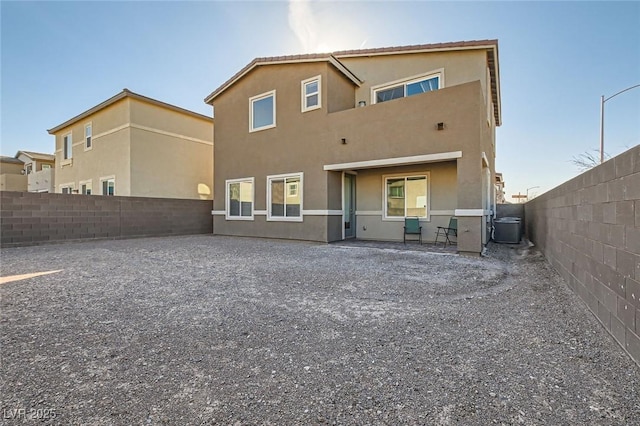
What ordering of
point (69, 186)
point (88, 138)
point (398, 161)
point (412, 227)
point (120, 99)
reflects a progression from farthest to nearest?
point (69, 186), point (88, 138), point (120, 99), point (412, 227), point (398, 161)

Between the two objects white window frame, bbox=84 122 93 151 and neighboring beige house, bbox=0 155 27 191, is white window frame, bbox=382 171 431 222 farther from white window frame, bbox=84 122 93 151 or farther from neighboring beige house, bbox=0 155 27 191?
neighboring beige house, bbox=0 155 27 191

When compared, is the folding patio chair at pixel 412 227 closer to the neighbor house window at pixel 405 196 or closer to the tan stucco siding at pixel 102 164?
the neighbor house window at pixel 405 196

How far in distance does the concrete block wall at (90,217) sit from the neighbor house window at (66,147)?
467 inches

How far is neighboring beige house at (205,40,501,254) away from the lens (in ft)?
25.9

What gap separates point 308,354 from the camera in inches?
96.7

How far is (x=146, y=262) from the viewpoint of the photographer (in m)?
6.71

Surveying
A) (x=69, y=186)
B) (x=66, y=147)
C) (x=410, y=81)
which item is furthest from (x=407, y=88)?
(x=66, y=147)

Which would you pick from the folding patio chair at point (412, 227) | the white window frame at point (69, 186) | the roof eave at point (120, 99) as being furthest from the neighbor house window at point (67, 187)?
the folding patio chair at point (412, 227)

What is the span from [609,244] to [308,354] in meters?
3.13

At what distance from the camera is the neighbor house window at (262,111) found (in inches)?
447

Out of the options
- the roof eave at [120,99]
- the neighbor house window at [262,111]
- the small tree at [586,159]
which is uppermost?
the roof eave at [120,99]

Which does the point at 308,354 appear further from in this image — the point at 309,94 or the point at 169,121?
the point at 169,121

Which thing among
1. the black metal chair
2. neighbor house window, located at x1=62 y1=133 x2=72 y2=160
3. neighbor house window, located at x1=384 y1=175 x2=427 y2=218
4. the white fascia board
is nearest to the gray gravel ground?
the white fascia board

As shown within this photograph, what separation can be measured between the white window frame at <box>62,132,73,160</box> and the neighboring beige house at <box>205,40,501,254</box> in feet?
45.3
